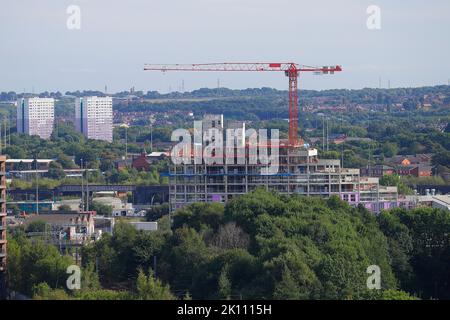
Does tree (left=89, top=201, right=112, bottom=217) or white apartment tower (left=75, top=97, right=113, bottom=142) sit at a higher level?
white apartment tower (left=75, top=97, right=113, bottom=142)

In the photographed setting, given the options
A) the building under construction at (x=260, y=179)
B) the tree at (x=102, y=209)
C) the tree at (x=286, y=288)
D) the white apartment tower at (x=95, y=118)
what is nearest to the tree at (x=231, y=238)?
the tree at (x=286, y=288)

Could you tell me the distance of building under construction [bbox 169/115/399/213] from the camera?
157ft

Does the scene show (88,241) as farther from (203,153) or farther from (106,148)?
(106,148)

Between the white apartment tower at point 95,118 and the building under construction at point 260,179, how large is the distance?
2563 inches

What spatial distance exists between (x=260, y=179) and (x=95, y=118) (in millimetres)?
73773

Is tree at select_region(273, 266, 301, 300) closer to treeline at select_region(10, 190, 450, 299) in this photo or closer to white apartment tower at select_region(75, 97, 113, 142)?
treeline at select_region(10, 190, 450, 299)

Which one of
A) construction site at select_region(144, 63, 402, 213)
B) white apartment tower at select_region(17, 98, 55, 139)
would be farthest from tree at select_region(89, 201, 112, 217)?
white apartment tower at select_region(17, 98, 55, 139)

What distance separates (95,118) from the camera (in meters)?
121

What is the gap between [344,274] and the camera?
2988cm

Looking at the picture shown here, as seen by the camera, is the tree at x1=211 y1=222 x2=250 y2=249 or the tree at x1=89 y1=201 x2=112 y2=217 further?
the tree at x1=89 y1=201 x2=112 y2=217

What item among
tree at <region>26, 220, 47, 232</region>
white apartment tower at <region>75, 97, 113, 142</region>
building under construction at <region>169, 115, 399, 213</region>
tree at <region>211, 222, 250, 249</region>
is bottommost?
tree at <region>26, 220, 47, 232</region>

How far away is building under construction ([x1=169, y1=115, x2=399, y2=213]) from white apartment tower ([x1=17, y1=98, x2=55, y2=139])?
212 ft

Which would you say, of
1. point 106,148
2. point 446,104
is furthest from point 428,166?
point 446,104

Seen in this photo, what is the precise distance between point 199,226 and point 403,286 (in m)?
5.64
